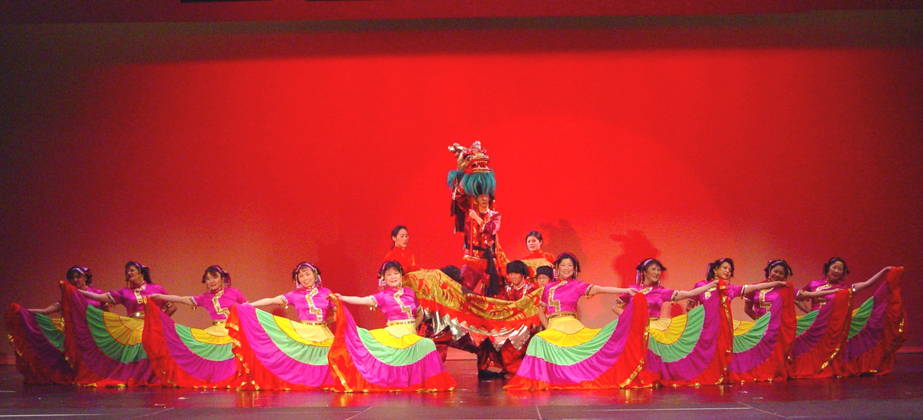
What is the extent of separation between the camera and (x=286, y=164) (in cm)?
748

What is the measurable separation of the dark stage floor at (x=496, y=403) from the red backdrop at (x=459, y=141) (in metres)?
2.49

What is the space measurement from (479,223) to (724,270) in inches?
80.1

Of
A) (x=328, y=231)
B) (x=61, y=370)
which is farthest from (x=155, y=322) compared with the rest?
(x=328, y=231)

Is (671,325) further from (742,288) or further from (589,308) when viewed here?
(589,308)

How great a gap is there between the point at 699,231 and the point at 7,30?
7.12m

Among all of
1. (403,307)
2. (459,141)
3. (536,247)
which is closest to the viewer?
(403,307)

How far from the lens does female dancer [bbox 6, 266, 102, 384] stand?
18.4ft

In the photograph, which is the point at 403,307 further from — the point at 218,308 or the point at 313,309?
the point at 218,308

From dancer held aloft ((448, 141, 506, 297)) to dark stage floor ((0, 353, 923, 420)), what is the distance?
94cm

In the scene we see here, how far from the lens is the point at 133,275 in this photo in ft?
20.2

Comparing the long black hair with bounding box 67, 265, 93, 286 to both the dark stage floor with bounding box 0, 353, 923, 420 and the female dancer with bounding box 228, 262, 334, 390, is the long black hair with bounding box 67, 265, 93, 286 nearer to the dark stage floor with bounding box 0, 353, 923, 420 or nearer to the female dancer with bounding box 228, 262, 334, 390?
the dark stage floor with bounding box 0, 353, 923, 420

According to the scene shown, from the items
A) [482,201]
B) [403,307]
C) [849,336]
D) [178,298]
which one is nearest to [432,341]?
[403,307]

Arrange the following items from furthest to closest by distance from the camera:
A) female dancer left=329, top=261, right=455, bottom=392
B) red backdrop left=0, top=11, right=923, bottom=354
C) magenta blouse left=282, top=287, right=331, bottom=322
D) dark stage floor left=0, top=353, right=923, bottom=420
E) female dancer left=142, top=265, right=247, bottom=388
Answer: red backdrop left=0, top=11, right=923, bottom=354 → magenta blouse left=282, top=287, right=331, bottom=322 → female dancer left=142, top=265, right=247, bottom=388 → female dancer left=329, top=261, right=455, bottom=392 → dark stage floor left=0, top=353, right=923, bottom=420

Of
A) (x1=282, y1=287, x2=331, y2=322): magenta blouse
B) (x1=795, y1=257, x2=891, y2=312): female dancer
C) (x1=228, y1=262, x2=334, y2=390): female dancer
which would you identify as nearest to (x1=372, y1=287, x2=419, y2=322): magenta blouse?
(x1=228, y1=262, x2=334, y2=390): female dancer
